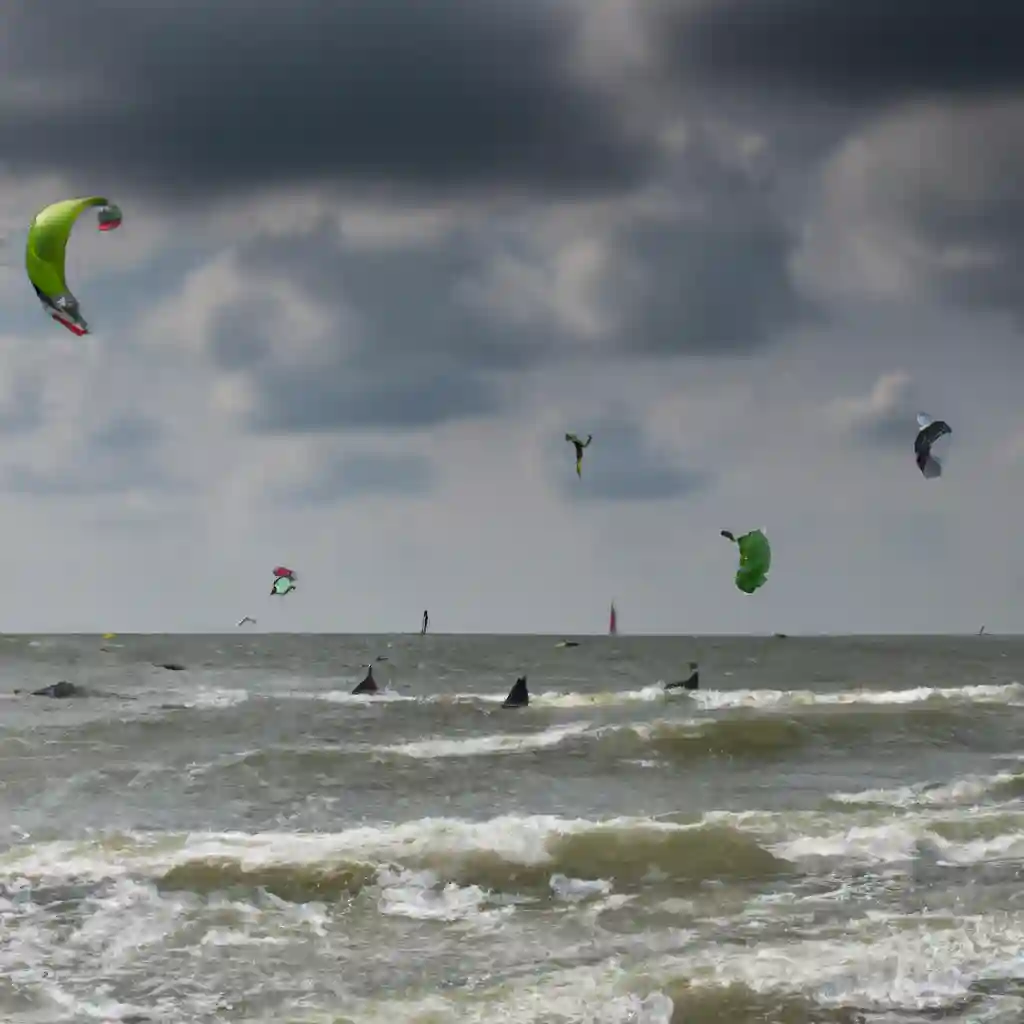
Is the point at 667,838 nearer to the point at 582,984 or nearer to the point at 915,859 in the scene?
the point at 915,859

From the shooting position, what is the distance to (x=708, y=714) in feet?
124

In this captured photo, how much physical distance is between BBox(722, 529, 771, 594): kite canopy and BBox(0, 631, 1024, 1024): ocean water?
3071mm

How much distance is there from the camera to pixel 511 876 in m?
15.7

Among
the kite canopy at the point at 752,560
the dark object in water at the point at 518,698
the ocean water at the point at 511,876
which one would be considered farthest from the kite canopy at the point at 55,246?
the dark object in water at the point at 518,698

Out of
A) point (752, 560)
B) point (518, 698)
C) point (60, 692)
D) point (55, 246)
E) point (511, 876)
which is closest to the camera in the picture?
point (511, 876)

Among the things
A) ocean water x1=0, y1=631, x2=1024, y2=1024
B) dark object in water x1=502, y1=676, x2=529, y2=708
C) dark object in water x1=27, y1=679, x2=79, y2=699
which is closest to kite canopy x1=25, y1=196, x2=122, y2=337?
ocean water x1=0, y1=631, x2=1024, y2=1024

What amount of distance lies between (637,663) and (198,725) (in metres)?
53.7

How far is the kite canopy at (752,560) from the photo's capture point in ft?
94.2

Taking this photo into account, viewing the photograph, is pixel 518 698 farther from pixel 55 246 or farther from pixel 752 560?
pixel 55 246

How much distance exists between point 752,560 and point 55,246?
1562 centimetres

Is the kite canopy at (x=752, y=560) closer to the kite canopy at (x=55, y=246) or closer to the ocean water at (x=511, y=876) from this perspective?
the ocean water at (x=511, y=876)

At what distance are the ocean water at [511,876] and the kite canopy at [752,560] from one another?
3071 millimetres

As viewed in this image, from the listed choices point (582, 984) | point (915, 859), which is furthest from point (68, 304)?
point (915, 859)

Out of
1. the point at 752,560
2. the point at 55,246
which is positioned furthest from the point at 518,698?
the point at 55,246
